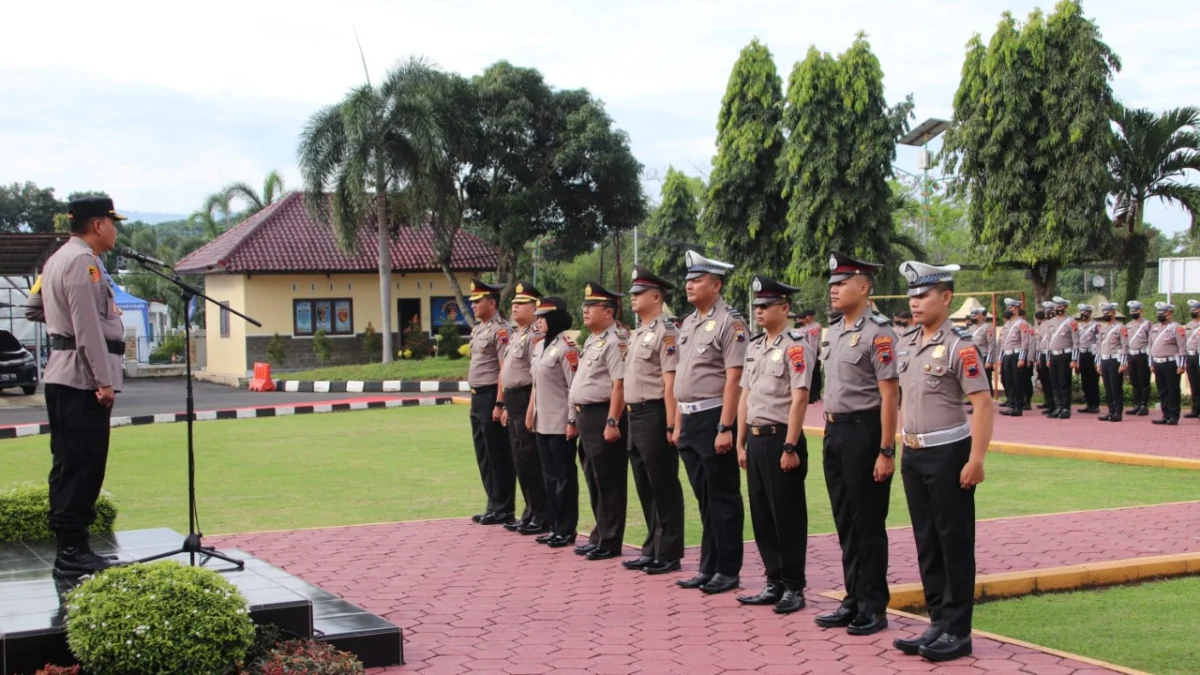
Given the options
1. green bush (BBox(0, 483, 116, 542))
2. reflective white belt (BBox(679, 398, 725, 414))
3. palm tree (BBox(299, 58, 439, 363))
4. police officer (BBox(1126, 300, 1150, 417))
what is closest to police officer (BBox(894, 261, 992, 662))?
reflective white belt (BBox(679, 398, 725, 414))

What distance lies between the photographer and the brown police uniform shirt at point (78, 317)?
238 inches

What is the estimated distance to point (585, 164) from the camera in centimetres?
3744

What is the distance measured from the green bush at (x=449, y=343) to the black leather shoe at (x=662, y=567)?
1137 inches

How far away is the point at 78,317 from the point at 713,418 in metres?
3.66

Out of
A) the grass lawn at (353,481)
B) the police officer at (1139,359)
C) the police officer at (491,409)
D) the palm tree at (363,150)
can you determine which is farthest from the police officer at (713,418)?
the palm tree at (363,150)

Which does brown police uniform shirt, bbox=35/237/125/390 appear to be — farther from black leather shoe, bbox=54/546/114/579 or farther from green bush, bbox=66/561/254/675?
green bush, bbox=66/561/254/675

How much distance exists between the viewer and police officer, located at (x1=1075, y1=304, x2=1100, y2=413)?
19.4 meters

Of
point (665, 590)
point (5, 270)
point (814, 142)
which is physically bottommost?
point (665, 590)

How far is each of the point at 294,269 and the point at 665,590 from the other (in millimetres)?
31375

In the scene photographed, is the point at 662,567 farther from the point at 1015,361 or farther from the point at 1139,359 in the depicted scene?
the point at 1015,361

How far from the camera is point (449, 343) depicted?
3656 centimetres

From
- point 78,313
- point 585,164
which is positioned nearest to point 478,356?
point 78,313

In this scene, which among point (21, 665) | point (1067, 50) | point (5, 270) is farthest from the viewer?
point (5, 270)

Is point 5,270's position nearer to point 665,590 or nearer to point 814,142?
point 814,142
